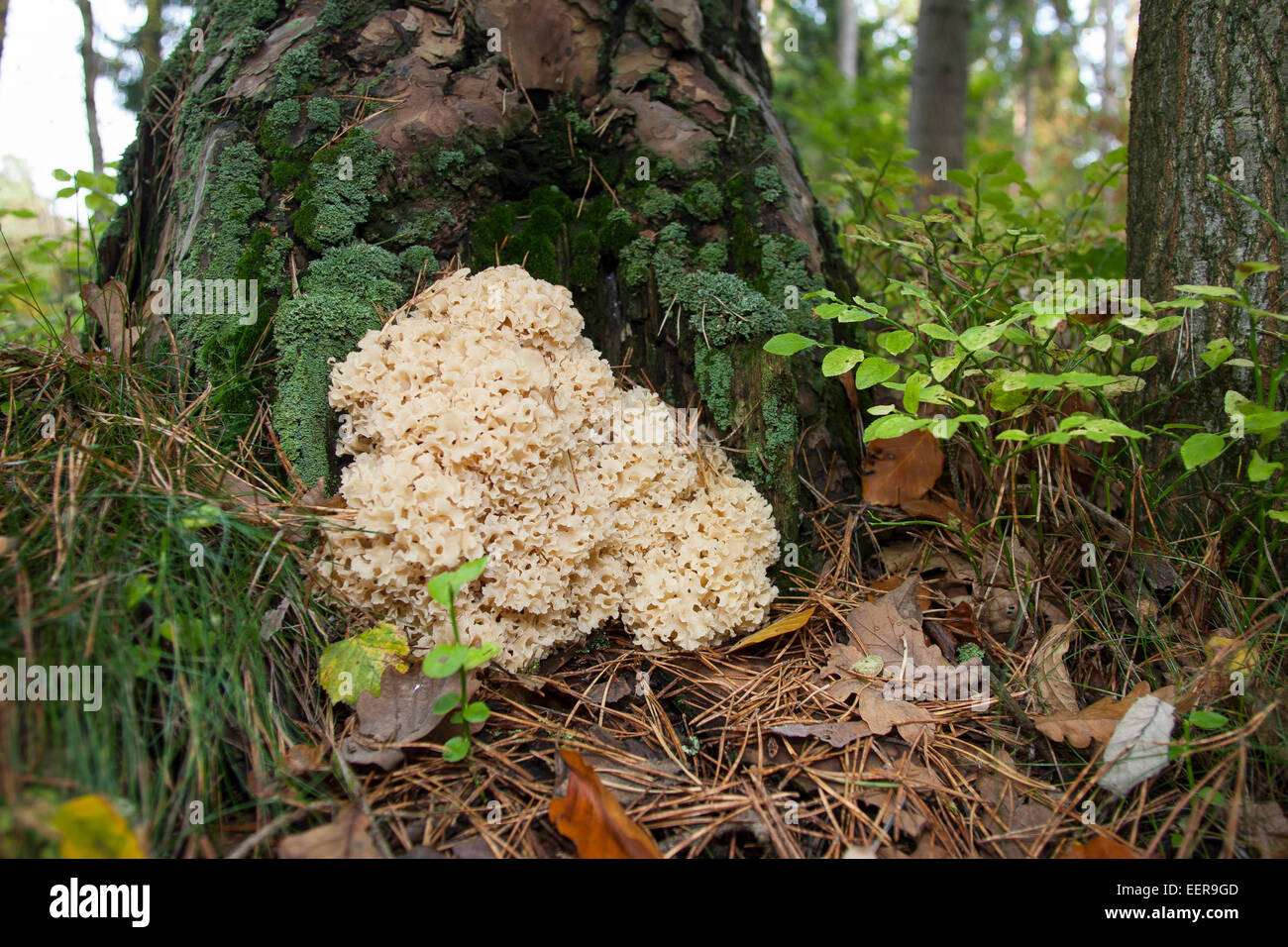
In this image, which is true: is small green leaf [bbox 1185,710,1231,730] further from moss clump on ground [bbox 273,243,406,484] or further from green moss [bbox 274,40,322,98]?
green moss [bbox 274,40,322,98]

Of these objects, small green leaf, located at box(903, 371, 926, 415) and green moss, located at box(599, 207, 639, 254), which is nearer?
small green leaf, located at box(903, 371, 926, 415)

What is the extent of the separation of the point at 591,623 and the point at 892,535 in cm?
149

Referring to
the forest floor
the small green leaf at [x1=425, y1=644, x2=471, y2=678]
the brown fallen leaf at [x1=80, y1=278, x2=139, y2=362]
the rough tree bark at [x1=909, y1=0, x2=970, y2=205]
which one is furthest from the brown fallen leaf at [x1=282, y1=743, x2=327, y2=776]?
the rough tree bark at [x1=909, y1=0, x2=970, y2=205]

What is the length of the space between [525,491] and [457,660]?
32.2 inches

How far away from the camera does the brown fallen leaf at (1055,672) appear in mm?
2625

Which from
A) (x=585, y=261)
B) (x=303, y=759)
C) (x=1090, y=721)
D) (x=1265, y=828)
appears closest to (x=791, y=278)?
(x=585, y=261)

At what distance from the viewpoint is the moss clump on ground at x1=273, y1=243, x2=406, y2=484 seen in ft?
9.68

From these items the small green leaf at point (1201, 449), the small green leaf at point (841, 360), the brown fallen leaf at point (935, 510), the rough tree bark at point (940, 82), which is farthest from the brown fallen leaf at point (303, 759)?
the rough tree bark at point (940, 82)

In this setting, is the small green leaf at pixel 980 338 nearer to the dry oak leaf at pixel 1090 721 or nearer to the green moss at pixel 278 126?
the dry oak leaf at pixel 1090 721

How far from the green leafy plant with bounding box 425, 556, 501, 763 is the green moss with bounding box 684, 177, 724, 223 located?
2055mm

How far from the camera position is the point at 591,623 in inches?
113

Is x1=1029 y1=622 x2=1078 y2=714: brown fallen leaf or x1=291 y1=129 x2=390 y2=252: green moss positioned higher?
x1=291 y1=129 x2=390 y2=252: green moss
